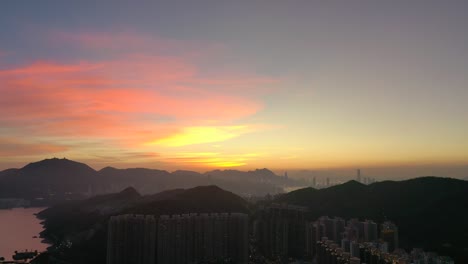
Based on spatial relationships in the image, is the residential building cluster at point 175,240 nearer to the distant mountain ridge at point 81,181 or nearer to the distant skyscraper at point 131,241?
the distant skyscraper at point 131,241

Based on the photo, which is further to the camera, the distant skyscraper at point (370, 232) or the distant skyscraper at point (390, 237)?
the distant skyscraper at point (370, 232)

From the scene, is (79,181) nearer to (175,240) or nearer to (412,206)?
(175,240)

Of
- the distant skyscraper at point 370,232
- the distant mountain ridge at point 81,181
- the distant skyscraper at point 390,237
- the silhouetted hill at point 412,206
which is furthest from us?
the distant mountain ridge at point 81,181

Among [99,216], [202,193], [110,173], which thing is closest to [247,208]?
[202,193]

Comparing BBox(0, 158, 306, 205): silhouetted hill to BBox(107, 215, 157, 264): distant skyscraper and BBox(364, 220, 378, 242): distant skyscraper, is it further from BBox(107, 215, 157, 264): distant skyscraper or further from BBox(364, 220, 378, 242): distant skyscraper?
BBox(364, 220, 378, 242): distant skyscraper

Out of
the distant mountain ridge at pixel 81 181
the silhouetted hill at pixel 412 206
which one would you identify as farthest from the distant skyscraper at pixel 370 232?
the distant mountain ridge at pixel 81 181

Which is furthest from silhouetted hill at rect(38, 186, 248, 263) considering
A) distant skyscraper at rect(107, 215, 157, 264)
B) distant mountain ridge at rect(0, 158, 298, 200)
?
distant mountain ridge at rect(0, 158, 298, 200)
